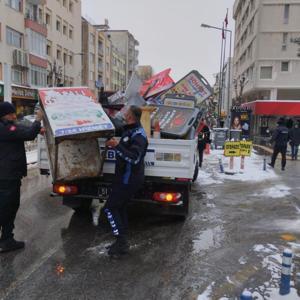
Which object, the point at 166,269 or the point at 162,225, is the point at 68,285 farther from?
the point at 162,225

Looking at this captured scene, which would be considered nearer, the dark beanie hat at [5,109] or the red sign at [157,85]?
the dark beanie hat at [5,109]

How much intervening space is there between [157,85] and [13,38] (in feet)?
103

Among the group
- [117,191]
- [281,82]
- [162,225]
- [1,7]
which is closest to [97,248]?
[117,191]

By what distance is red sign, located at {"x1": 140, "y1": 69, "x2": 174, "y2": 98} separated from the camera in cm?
809

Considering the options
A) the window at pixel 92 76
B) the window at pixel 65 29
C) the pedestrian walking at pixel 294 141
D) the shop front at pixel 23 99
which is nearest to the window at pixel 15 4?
the shop front at pixel 23 99

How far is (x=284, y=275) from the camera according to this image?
12.2 ft

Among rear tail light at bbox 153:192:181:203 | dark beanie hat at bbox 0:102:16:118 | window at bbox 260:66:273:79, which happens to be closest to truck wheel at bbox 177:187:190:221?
rear tail light at bbox 153:192:181:203

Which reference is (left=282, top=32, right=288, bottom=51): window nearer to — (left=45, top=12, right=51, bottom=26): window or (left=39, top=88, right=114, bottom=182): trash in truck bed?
(left=45, top=12, right=51, bottom=26): window

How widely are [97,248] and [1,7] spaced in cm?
3350

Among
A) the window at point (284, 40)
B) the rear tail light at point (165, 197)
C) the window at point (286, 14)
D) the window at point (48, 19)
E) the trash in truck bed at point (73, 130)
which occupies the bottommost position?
the rear tail light at point (165, 197)

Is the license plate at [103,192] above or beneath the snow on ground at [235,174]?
above

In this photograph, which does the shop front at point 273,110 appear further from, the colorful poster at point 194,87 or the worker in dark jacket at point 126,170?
the worker in dark jacket at point 126,170

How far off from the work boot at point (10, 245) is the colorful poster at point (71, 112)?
61.9 inches

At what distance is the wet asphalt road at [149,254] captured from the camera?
3.94 m
